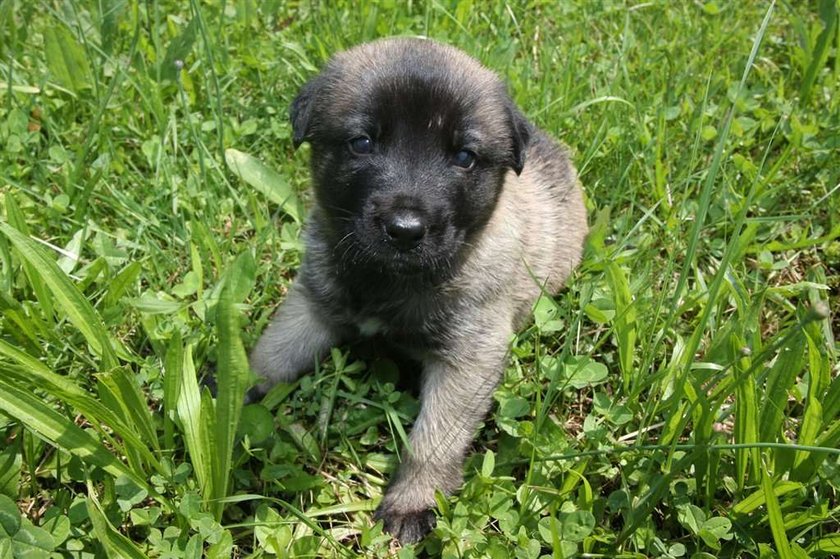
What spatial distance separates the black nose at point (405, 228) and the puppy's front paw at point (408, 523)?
0.79 m

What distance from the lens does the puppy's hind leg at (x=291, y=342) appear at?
2648 mm

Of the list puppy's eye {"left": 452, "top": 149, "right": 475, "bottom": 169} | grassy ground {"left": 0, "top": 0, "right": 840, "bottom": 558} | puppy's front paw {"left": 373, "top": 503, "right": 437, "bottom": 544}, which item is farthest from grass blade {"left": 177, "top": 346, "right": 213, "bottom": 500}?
puppy's eye {"left": 452, "top": 149, "right": 475, "bottom": 169}

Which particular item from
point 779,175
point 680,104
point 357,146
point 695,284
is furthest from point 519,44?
point 357,146

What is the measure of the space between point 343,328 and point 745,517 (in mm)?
1317

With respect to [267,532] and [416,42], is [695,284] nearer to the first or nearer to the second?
[416,42]

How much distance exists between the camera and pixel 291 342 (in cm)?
266

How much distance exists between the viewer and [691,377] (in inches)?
88.7

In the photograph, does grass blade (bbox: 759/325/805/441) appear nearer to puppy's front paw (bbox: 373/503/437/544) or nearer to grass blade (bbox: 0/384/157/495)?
puppy's front paw (bbox: 373/503/437/544)

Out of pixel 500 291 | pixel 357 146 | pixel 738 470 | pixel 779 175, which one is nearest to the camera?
pixel 738 470

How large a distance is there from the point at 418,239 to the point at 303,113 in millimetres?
559

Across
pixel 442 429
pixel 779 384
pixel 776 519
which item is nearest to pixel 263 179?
pixel 442 429

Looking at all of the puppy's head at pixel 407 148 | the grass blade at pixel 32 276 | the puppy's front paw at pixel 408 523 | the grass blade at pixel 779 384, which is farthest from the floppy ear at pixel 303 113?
the grass blade at pixel 779 384

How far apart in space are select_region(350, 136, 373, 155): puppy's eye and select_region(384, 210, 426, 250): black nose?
0.23 m

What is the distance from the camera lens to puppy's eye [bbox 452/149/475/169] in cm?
226
